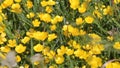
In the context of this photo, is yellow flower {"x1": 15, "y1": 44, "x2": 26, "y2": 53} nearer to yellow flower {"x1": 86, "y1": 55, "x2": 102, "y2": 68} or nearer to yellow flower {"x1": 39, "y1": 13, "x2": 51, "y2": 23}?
yellow flower {"x1": 39, "y1": 13, "x2": 51, "y2": 23}

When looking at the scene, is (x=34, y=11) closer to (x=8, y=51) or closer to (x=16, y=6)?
(x=16, y=6)

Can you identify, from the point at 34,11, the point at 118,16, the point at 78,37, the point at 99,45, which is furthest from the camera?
the point at 34,11

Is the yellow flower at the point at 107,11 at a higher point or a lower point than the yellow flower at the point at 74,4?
lower

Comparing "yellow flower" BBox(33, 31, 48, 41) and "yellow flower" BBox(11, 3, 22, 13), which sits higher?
"yellow flower" BBox(11, 3, 22, 13)

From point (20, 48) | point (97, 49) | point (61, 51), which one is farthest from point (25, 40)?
point (97, 49)

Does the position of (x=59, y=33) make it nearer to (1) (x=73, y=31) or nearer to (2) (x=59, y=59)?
(1) (x=73, y=31)

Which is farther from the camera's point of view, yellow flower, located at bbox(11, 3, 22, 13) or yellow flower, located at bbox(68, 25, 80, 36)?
yellow flower, located at bbox(11, 3, 22, 13)

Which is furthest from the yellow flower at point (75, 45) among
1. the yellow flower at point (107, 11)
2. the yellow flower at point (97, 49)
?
the yellow flower at point (107, 11)

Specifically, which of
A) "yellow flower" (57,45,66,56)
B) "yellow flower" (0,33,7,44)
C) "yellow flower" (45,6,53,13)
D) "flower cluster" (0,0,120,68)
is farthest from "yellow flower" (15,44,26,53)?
"yellow flower" (45,6,53,13)

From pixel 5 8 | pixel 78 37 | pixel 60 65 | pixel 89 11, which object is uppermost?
pixel 5 8

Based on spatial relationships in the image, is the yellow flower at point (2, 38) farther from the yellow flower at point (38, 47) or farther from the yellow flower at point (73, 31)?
the yellow flower at point (73, 31)

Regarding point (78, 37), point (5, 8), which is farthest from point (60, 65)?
point (5, 8)
